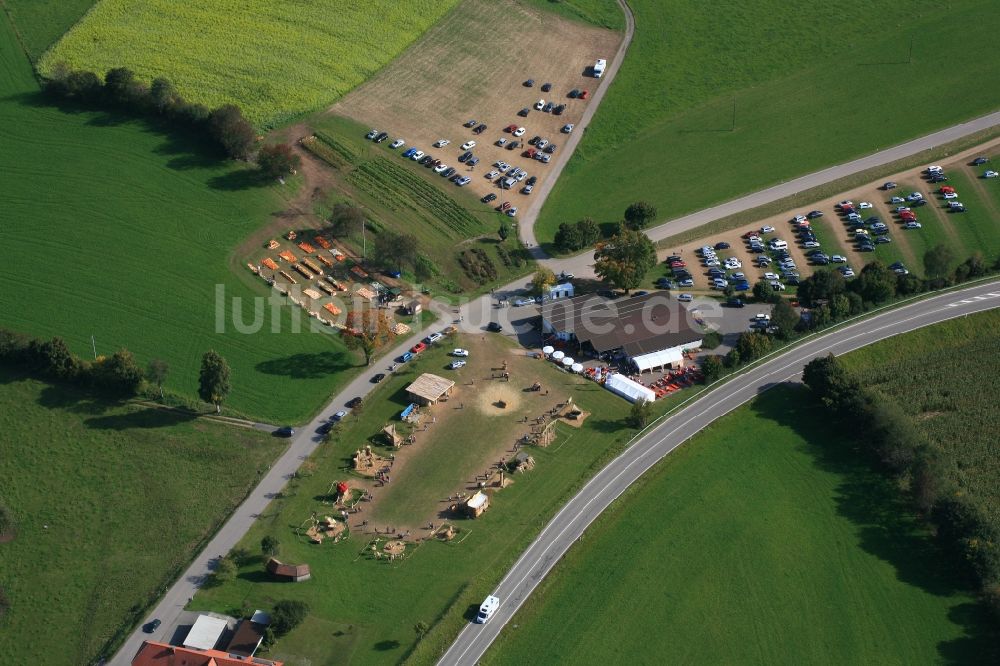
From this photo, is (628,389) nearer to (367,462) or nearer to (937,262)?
(367,462)

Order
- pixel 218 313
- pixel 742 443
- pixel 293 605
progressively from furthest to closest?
pixel 218 313, pixel 742 443, pixel 293 605

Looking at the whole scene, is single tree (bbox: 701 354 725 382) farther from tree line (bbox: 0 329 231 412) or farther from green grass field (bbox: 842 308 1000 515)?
tree line (bbox: 0 329 231 412)

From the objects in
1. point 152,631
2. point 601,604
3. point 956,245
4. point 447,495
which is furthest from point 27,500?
point 956,245

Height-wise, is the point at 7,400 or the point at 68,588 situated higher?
the point at 7,400

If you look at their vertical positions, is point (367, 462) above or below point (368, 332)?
below

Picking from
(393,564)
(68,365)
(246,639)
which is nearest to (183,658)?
(246,639)

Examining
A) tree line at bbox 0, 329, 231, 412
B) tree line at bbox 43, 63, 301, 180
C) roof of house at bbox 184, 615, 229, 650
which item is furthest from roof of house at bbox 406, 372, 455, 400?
tree line at bbox 43, 63, 301, 180

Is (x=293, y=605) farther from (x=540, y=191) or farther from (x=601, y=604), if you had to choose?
(x=540, y=191)
